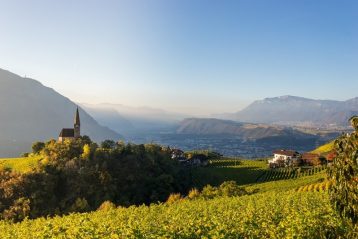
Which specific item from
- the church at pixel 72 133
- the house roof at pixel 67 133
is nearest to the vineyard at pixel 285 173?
the church at pixel 72 133

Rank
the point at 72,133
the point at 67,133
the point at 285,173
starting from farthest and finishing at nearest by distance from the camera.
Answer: the point at 72,133 → the point at 67,133 → the point at 285,173

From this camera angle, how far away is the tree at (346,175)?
11.9 meters

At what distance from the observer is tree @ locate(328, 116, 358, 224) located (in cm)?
1194

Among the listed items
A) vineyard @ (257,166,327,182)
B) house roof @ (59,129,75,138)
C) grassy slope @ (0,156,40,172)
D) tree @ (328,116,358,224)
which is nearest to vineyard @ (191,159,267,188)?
vineyard @ (257,166,327,182)

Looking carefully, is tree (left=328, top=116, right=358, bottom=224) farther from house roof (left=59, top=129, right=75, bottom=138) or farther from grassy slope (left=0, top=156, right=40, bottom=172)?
house roof (left=59, top=129, right=75, bottom=138)

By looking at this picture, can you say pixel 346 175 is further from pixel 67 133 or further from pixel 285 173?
pixel 67 133

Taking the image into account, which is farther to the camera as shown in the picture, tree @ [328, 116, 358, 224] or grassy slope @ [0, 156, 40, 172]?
grassy slope @ [0, 156, 40, 172]

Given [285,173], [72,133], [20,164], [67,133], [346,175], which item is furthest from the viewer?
[72,133]

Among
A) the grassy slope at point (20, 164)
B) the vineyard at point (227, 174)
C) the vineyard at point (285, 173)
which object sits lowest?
the vineyard at point (227, 174)

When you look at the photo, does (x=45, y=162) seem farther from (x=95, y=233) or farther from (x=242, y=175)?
(x=95, y=233)

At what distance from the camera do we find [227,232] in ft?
54.0

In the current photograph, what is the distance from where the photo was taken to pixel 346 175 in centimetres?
1229

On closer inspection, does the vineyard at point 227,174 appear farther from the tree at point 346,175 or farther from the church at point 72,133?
the tree at point 346,175

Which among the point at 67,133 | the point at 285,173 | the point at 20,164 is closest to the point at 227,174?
the point at 285,173
